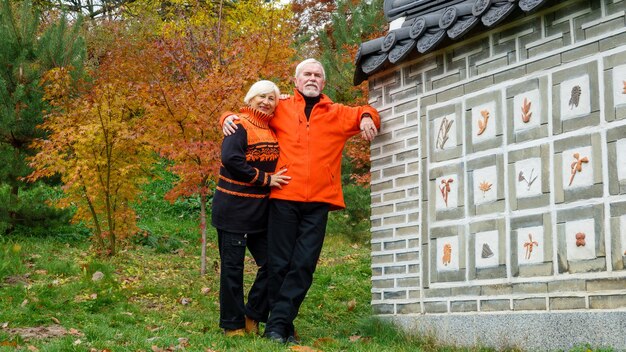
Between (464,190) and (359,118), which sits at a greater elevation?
(359,118)

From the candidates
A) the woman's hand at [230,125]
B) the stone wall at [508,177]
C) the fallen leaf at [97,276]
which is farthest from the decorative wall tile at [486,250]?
the fallen leaf at [97,276]

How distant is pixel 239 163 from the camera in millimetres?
5750

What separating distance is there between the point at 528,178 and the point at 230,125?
226 centimetres

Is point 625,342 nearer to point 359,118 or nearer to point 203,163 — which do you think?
point 359,118

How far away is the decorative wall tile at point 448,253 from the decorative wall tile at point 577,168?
1125 millimetres

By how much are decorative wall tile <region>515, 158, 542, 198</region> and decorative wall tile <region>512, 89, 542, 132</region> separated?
242 millimetres

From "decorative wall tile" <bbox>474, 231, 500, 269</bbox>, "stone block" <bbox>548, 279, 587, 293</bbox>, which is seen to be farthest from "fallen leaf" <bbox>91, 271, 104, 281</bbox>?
"stone block" <bbox>548, 279, 587, 293</bbox>

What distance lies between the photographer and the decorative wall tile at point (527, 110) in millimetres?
5086

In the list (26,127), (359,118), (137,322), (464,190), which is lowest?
(137,322)

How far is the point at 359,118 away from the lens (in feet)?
20.5

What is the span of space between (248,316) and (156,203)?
34.2ft

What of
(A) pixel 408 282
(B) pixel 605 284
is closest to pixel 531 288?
(B) pixel 605 284

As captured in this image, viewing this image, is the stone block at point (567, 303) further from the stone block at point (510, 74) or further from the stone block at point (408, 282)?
the stone block at point (510, 74)

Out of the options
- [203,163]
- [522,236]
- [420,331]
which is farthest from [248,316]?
[203,163]
